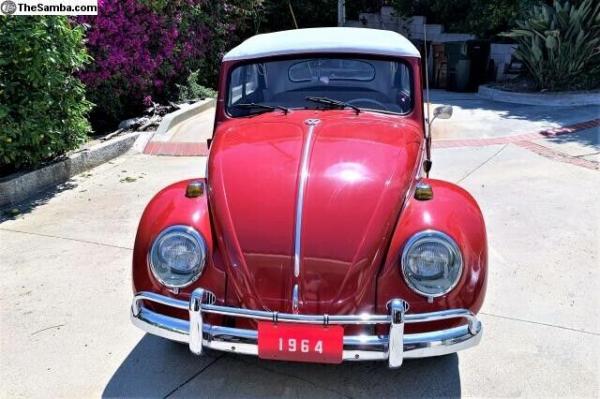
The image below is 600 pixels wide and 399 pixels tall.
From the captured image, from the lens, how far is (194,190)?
2.84 metres

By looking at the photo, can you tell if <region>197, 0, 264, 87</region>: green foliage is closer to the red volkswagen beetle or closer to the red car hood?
the red car hood

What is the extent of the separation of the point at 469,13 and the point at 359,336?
11.2 m

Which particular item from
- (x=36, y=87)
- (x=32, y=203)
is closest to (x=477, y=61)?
(x=36, y=87)

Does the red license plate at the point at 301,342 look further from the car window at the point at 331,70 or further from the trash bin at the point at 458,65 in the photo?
the trash bin at the point at 458,65

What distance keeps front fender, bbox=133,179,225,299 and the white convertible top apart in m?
1.36

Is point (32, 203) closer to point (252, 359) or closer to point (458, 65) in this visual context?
point (252, 359)

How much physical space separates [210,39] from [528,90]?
6218 mm

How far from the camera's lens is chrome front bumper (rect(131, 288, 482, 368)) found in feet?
7.32

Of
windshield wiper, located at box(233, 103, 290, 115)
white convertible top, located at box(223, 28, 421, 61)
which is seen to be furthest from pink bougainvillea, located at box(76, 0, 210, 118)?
windshield wiper, located at box(233, 103, 290, 115)

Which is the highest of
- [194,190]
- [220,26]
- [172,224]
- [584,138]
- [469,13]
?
[469,13]

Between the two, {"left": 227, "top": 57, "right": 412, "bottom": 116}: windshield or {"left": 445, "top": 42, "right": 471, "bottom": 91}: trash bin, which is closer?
{"left": 227, "top": 57, "right": 412, "bottom": 116}: windshield

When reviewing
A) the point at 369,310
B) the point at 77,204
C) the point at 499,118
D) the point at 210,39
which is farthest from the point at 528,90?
the point at 369,310

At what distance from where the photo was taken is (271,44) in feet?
12.3

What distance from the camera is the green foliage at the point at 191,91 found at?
373 inches
